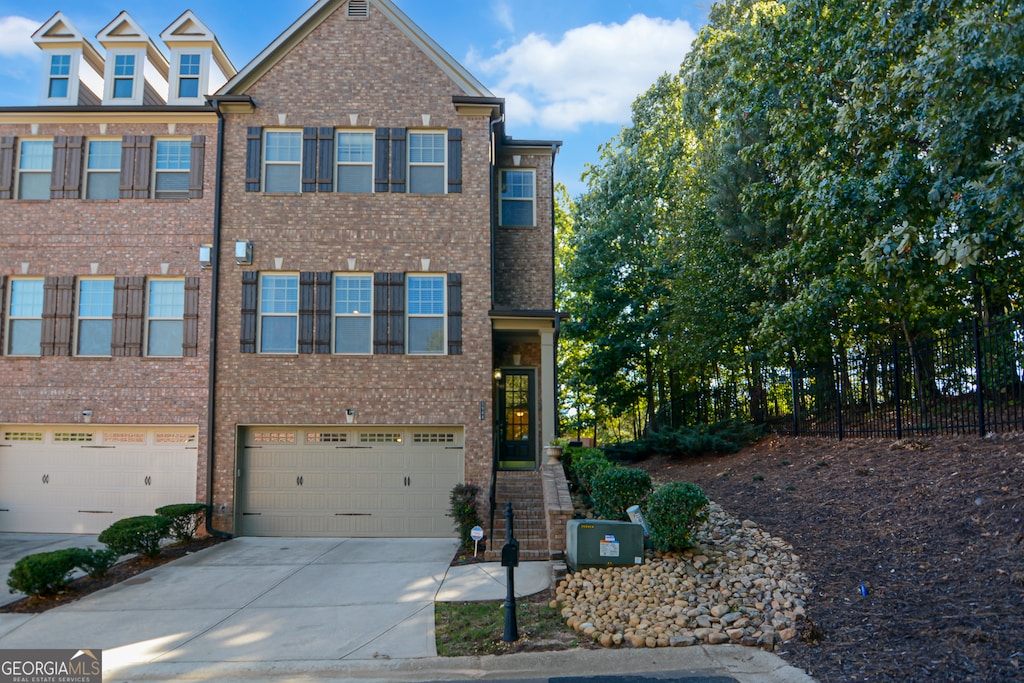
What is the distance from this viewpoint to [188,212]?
14547mm

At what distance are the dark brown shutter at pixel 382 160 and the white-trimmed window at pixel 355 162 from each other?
0.12 metres

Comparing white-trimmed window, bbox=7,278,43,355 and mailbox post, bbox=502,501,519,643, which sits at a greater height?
white-trimmed window, bbox=7,278,43,355

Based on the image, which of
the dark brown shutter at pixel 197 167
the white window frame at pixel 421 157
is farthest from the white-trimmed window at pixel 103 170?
the white window frame at pixel 421 157

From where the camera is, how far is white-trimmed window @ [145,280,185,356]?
1440cm

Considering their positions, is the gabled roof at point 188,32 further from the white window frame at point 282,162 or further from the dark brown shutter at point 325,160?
the dark brown shutter at point 325,160

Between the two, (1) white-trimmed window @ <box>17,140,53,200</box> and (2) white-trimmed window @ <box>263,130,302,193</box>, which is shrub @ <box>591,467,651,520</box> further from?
(1) white-trimmed window @ <box>17,140,53,200</box>

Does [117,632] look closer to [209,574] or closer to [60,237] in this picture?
[209,574]

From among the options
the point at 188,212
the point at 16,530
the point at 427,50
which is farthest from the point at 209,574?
the point at 427,50

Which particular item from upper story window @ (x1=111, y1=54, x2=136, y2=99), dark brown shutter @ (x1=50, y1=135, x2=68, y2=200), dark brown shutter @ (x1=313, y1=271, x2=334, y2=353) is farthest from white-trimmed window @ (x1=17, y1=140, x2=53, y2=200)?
dark brown shutter @ (x1=313, y1=271, x2=334, y2=353)

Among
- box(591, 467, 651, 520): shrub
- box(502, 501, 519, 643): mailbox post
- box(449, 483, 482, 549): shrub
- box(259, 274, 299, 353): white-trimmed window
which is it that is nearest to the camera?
box(502, 501, 519, 643): mailbox post

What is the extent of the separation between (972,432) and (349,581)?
972 centimetres

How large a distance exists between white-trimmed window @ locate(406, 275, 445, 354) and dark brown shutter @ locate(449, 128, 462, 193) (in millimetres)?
1864

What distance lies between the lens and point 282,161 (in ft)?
48.4

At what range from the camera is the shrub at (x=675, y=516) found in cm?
901
